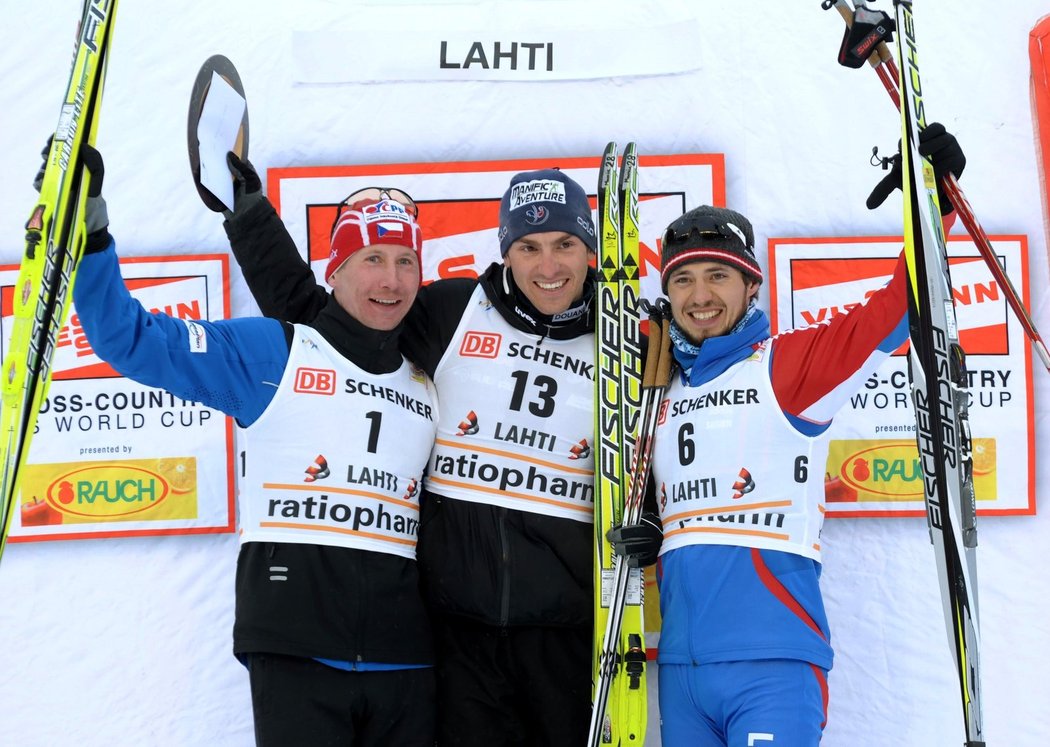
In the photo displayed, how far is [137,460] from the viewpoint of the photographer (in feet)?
10.3

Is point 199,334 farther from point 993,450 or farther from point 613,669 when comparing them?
point 993,450

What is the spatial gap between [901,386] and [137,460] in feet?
8.10

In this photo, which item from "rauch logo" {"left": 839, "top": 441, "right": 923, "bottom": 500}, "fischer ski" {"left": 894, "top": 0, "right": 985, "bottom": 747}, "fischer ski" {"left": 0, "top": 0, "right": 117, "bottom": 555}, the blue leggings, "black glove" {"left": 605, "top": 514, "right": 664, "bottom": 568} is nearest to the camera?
"fischer ski" {"left": 0, "top": 0, "right": 117, "bottom": 555}

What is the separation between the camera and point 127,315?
2.14m

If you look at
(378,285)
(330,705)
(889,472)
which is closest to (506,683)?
(330,705)

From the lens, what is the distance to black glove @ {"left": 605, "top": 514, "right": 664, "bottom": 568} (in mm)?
2402

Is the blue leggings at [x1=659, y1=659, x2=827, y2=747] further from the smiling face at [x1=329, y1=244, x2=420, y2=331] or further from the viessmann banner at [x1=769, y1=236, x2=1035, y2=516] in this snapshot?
the smiling face at [x1=329, y1=244, x2=420, y2=331]

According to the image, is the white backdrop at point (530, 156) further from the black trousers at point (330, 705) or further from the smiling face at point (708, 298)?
the black trousers at point (330, 705)

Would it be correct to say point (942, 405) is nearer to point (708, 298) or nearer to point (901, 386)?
point (708, 298)

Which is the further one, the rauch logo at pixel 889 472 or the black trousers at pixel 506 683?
the rauch logo at pixel 889 472

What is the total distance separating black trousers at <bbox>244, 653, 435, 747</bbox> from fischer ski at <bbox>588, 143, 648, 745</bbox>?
459mm

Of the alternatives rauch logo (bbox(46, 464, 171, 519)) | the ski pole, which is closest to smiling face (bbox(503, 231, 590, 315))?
the ski pole

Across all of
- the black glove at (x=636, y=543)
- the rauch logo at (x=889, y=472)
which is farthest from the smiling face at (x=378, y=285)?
the rauch logo at (x=889, y=472)

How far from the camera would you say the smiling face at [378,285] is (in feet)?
8.07
